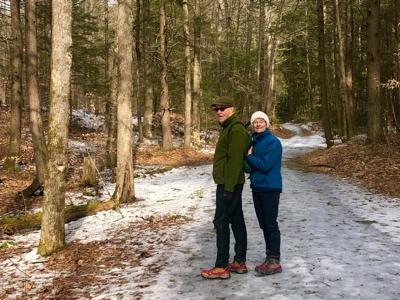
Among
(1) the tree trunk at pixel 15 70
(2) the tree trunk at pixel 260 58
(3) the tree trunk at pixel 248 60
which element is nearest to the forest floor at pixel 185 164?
(1) the tree trunk at pixel 15 70

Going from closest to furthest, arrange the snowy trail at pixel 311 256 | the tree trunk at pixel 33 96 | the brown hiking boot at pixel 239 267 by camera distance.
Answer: the snowy trail at pixel 311 256 < the brown hiking boot at pixel 239 267 < the tree trunk at pixel 33 96

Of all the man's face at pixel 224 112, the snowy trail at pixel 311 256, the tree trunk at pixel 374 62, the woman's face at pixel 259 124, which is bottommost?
the snowy trail at pixel 311 256

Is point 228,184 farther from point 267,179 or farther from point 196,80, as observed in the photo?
point 196,80

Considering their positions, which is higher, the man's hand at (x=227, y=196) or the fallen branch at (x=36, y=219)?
the man's hand at (x=227, y=196)

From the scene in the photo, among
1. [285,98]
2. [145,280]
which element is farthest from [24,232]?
[285,98]

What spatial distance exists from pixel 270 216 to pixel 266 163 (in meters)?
0.72

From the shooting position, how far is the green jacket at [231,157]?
13.7ft

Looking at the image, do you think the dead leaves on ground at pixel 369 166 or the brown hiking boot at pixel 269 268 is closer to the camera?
the brown hiking boot at pixel 269 268

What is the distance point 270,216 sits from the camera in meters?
4.41

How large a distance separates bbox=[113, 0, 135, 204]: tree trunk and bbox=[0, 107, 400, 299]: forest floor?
238 cm

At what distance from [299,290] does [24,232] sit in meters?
5.94

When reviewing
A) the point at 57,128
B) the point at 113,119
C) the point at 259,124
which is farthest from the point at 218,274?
the point at 113,119

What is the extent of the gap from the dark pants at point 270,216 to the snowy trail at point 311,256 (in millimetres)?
347

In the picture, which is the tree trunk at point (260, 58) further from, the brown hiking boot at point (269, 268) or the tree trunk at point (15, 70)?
the brown hiking boot at point (269, 268)
